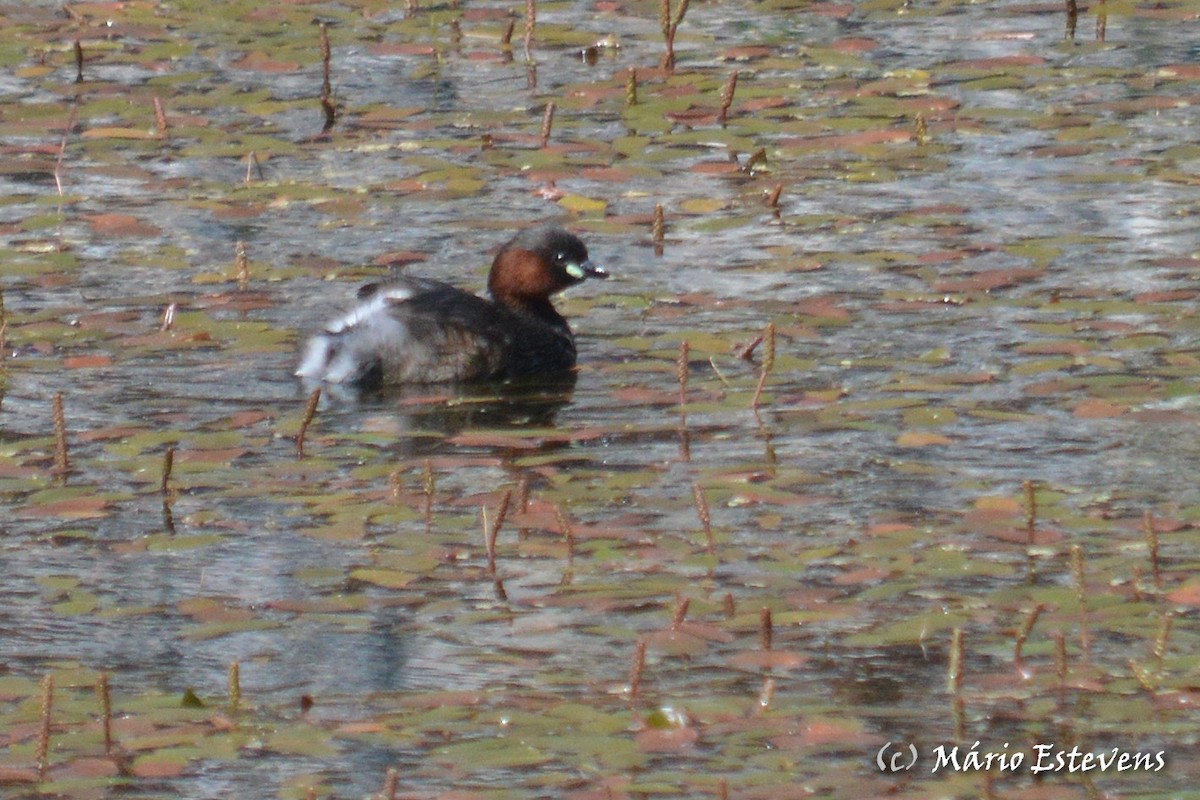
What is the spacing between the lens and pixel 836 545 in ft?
20.2

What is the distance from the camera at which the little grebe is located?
8227 mm

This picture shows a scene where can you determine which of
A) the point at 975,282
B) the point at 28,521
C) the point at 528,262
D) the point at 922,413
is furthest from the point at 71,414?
the point at 975,282

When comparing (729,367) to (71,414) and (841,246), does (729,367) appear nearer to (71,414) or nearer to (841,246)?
(841,246)

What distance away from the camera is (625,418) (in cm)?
757

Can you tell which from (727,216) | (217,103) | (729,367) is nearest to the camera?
(729,367)

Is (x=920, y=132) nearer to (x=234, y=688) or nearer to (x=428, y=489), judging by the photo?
(x=428, y=489)

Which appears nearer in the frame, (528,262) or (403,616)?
(403,616)

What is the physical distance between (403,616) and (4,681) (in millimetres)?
947

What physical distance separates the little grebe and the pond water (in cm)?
12

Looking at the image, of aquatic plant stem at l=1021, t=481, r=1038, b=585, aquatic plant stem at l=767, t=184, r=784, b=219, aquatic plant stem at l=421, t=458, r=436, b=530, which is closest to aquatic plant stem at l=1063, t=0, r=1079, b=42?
aquatic plant stem at l=767, t=184, r=784, b=219

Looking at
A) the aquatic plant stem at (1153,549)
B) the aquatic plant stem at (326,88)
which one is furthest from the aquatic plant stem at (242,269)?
the aquatic plant stem at (1153,549)

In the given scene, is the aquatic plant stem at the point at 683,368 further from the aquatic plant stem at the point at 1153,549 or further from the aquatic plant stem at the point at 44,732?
the aquatic plant stem at the point at 44,732

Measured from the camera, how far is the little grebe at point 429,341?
27.0 ft

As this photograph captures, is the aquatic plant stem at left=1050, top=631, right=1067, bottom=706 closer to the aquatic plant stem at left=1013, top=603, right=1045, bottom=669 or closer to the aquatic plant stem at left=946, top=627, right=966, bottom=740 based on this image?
the aquatic plant stem at left=1013, top=603, right=1045, bottom=669
